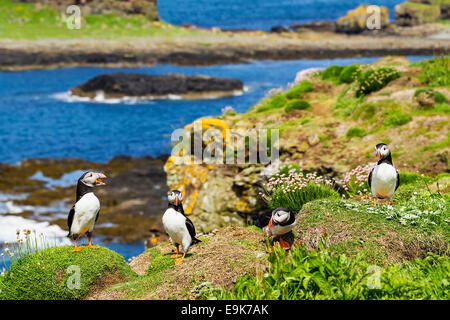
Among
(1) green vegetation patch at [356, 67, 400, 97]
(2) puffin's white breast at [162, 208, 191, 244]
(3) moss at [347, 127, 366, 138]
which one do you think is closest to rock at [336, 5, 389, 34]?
(1) green vegetation patch at [356, 67, 400, 97]

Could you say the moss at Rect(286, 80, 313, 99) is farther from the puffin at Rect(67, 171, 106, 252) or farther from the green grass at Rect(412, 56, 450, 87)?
the puffin at Rect(67, 171, 106, 252)

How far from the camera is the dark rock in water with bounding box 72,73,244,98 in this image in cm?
5925

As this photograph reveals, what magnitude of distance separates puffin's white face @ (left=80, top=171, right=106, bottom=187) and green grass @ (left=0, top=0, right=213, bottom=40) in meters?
→ 78.5

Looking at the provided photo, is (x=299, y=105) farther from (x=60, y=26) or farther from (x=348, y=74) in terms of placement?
(x=60, y=26)

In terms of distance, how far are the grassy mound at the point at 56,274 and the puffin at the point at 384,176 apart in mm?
4760

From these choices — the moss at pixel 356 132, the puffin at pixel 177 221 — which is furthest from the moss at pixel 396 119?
the puffin at pixel 177 221

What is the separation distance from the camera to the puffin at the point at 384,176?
36.1 ft

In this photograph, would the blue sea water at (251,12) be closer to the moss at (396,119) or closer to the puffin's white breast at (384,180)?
the moss at (396,119)

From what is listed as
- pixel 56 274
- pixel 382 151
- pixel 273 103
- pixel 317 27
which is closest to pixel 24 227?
pixel 273 103

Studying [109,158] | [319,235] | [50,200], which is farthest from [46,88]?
[319,235]

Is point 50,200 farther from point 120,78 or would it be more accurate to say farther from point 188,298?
point 120,78

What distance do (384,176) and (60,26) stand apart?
85768mm

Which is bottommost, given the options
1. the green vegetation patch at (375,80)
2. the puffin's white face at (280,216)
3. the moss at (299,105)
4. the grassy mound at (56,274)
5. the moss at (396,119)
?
Result: the grassy mound at (56,274)

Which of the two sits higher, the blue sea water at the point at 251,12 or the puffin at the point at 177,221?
the blue sea water at the point at 251,12
